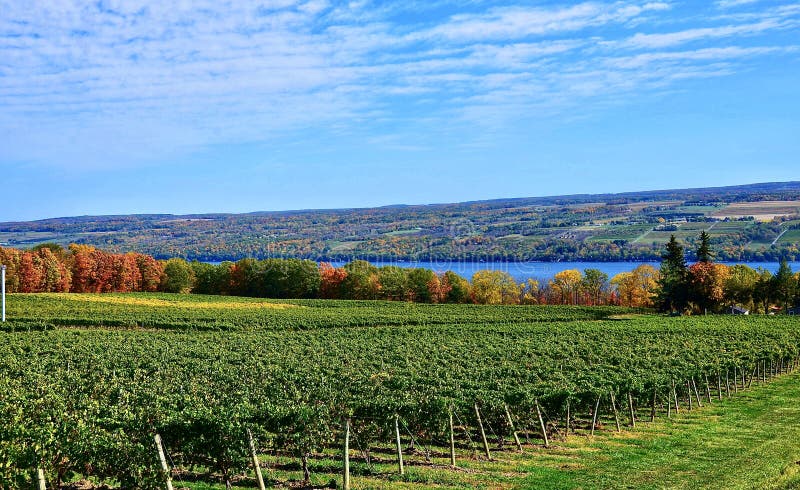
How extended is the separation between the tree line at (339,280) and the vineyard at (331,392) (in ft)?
110

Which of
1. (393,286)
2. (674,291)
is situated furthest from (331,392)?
(393,286)

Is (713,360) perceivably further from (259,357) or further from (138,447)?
(138,447)

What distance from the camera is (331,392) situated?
23859 mm

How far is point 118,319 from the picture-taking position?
61.8m

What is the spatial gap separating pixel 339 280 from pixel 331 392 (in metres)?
87.6

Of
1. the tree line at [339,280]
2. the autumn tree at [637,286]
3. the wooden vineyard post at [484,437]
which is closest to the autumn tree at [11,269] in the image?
the tree line at [339,280]

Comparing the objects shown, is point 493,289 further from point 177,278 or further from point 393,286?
point 177,278

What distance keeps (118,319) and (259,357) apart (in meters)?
29.9

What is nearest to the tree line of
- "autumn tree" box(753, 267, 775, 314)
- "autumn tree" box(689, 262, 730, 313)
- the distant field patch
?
"autumn tree" box(753, 267, 775, 314)

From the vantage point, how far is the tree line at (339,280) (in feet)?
298

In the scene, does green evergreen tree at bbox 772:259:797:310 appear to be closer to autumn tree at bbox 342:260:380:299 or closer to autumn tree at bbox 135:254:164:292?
autumn tree at bbox 342:260:380:299

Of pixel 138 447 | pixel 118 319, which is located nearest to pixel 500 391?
pixel 138 447

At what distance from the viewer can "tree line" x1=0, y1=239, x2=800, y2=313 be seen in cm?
9088

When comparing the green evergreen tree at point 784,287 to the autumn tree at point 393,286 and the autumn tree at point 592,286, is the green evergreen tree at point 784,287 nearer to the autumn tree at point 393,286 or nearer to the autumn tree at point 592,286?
the autumn tree at point 592,286
